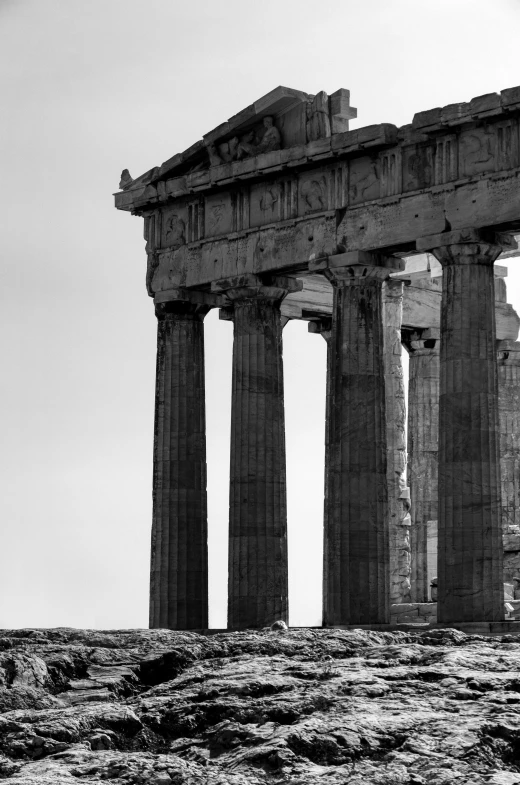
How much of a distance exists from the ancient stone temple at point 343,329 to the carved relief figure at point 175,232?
6 centimetres

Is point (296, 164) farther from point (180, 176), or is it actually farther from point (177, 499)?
point (177, 499)

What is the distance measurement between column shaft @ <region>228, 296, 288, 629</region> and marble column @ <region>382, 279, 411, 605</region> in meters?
5.05

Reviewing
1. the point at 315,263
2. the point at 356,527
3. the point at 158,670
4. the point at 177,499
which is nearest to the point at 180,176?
the point at 315,263

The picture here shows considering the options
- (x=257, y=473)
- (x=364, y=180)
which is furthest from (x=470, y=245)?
(x=257, y=473)

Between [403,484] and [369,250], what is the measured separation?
10885mm

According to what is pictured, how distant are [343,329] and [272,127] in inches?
281

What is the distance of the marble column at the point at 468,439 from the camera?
140 feet

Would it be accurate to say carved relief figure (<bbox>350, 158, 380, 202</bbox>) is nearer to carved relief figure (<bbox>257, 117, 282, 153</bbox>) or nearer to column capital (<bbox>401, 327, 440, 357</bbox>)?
carved relief figure (<bbox>257, 117, 282, 153</bbox>)

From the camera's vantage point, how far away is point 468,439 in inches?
1703

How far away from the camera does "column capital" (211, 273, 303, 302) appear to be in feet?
164

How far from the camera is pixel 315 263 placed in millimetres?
47750

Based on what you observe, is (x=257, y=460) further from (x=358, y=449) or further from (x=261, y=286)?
(x=261, y=286)

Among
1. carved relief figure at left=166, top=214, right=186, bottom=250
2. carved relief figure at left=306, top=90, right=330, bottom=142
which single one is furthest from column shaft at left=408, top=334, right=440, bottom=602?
carved relief figure at left=306, top=90, right=330, bottom=142

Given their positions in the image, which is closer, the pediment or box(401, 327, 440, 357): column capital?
the pediment
